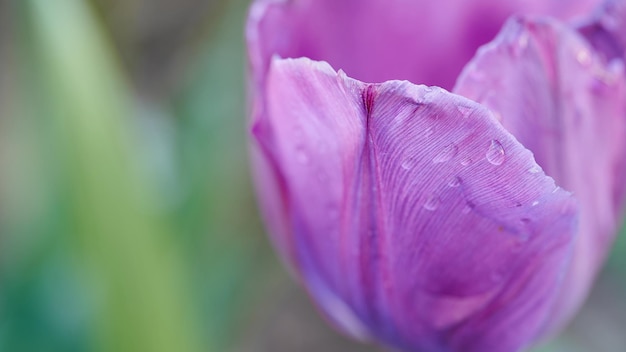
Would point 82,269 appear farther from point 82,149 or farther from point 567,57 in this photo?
point 567,57

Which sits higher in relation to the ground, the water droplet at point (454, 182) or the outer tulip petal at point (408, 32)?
the outer tulip petal at point (408, 32)

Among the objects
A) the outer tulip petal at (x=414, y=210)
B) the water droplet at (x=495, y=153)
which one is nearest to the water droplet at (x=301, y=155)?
the outer tulip petal at (x=414, y=210)

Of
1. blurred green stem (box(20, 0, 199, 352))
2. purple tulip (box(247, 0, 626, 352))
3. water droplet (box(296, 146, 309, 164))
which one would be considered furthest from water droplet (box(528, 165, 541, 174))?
blurred green stem (box(20, 0, 199, 352))

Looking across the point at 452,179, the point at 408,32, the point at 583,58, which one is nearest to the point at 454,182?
the point at 452,179

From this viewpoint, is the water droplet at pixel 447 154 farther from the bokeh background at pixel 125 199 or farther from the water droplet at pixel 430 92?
the bokeh background at pixel 125 199

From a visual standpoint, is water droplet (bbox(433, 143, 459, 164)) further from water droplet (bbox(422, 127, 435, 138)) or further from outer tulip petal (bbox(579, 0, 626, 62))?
outer tulip petal (bbox(579, 0, 626, 62))

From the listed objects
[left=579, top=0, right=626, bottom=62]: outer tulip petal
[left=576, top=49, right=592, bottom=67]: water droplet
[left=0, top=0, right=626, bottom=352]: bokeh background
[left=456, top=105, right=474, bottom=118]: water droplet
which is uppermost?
[left=579, top=0, right=626, bottom=62]: outer tulip petal
